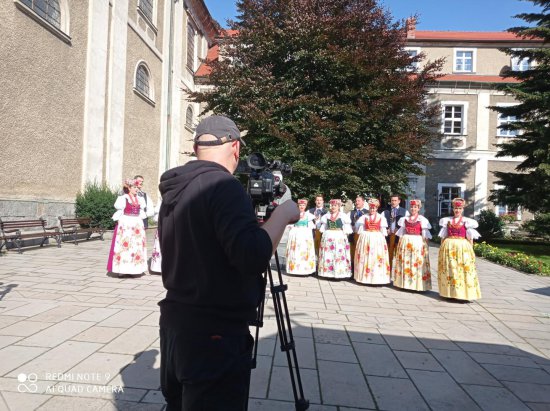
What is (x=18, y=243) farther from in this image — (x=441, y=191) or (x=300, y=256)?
(x=441, y=191)

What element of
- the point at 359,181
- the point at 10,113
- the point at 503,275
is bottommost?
the point at 503,275

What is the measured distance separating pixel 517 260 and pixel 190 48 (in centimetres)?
2243

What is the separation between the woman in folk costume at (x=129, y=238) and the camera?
23.6 feet

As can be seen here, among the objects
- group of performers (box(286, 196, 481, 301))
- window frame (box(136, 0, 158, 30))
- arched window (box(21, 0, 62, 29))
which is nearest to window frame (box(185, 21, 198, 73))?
window frame (box(136, 0, 158, 30))

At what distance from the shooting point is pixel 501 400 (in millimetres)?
3068

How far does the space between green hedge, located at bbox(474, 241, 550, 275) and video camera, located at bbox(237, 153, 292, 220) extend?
11.1 m

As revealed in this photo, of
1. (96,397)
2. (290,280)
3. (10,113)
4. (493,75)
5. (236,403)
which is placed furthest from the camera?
(493,75)

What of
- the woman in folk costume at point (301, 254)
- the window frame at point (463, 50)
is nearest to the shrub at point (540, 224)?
the woman in folk costume at point (301, 254)

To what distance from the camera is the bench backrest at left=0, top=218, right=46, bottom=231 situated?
9406mm

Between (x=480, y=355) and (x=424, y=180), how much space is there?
21516 mm

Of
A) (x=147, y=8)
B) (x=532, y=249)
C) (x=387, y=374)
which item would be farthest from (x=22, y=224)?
(x=532, y=249)

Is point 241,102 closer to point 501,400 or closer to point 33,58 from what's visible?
point 33,58

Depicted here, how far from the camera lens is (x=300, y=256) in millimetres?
8562

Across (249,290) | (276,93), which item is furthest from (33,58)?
(249,290)
